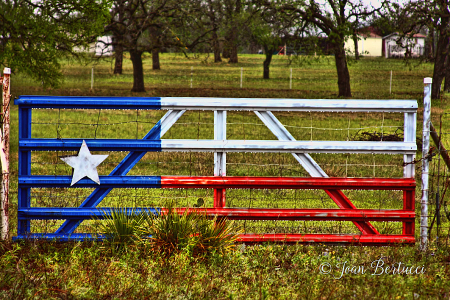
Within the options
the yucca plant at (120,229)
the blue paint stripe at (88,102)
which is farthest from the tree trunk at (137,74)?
the yucca plant at (120,229)

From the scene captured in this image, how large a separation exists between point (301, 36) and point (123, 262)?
2504cm

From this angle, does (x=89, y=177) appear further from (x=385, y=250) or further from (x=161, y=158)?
(x=161, y=158)

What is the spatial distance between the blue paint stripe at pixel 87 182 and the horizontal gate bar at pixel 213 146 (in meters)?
0.27

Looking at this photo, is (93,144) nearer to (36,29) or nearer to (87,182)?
(87,182)

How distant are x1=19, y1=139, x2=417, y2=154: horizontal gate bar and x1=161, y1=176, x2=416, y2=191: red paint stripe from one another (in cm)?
27

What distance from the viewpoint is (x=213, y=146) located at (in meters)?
A: 4.87

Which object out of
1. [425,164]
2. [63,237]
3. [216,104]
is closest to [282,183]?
[216,104]

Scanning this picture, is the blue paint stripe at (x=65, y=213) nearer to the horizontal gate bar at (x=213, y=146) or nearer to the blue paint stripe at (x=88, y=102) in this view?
the horizontal gate bar at (x=213, y=146)

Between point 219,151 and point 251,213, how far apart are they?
647 mm

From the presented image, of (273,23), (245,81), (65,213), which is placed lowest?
(65,213)

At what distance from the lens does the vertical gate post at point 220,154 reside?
16.1ft

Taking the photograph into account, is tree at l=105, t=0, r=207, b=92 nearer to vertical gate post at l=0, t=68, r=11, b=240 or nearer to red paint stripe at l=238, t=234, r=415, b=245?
vertical gate post at l=0, t=68, r=11, b=240

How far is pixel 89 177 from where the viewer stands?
15.9 feet

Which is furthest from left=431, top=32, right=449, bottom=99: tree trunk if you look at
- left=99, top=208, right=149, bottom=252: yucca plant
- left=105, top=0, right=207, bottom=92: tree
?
left=99, top=208, right=149, bottom=252: yucca plant
